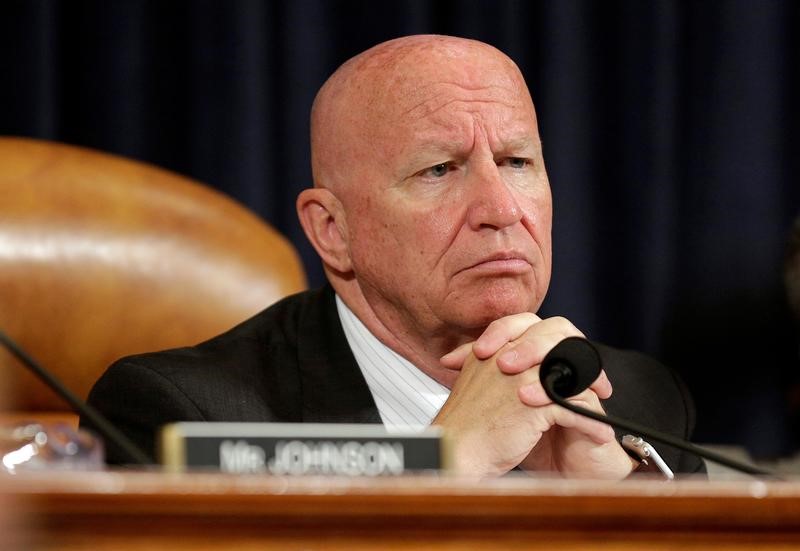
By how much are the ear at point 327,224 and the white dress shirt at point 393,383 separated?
0.24ft

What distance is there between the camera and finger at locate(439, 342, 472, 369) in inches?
59.1

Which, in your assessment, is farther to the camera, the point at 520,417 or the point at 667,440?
the point at 520,417

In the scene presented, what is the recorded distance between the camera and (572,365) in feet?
3.77

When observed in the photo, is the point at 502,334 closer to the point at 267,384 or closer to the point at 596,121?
the point at 267,384

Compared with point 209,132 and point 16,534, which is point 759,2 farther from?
point 16,534

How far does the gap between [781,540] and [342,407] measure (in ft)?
2.99

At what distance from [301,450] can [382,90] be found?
90cm

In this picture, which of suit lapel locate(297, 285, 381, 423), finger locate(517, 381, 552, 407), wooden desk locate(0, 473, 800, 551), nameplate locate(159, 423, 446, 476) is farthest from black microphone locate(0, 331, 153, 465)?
suit lapel locate(297, 285, 381, 423)

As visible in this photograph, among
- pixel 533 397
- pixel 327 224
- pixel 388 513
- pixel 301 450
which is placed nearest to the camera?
pixel 388 513

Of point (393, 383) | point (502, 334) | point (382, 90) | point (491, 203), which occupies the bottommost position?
point (393, 383)

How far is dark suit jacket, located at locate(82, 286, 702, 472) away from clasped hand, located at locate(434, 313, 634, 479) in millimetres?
224

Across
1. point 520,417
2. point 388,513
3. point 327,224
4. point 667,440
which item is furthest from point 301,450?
point 327,224

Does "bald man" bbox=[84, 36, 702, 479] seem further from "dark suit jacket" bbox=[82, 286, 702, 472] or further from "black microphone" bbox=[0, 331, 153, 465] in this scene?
"black microphone" bbox=[0, 331, 153, 465]

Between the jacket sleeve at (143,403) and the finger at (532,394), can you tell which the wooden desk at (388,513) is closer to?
the finger at (532,394)
